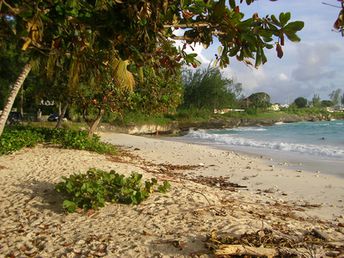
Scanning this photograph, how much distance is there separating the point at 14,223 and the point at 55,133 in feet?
27.5

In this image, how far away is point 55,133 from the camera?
1316 cm

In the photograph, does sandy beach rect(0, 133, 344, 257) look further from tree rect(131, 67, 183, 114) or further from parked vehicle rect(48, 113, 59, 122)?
parked vehicle rect(48, 113, 59, 122)

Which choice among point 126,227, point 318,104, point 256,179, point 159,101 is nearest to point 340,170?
point 256,179

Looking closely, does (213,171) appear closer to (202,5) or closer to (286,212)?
(286,212)

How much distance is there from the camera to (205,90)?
175ft

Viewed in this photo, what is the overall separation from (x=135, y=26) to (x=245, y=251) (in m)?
2.24

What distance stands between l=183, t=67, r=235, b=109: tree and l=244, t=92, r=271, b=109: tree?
17.2 metres

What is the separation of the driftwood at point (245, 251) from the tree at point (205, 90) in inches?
1918

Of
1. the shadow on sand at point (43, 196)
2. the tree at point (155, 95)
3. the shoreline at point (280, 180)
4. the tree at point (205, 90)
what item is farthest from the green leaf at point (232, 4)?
the tree at point (205, 90)

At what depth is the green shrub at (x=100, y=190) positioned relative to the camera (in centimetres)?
521

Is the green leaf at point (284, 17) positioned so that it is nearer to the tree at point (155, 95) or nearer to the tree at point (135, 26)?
the tree at point (135, 26)

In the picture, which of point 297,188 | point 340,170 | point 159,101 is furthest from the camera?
point 159,101

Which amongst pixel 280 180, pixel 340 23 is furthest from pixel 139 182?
pixel 280 180

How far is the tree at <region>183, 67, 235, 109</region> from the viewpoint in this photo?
53219mm
